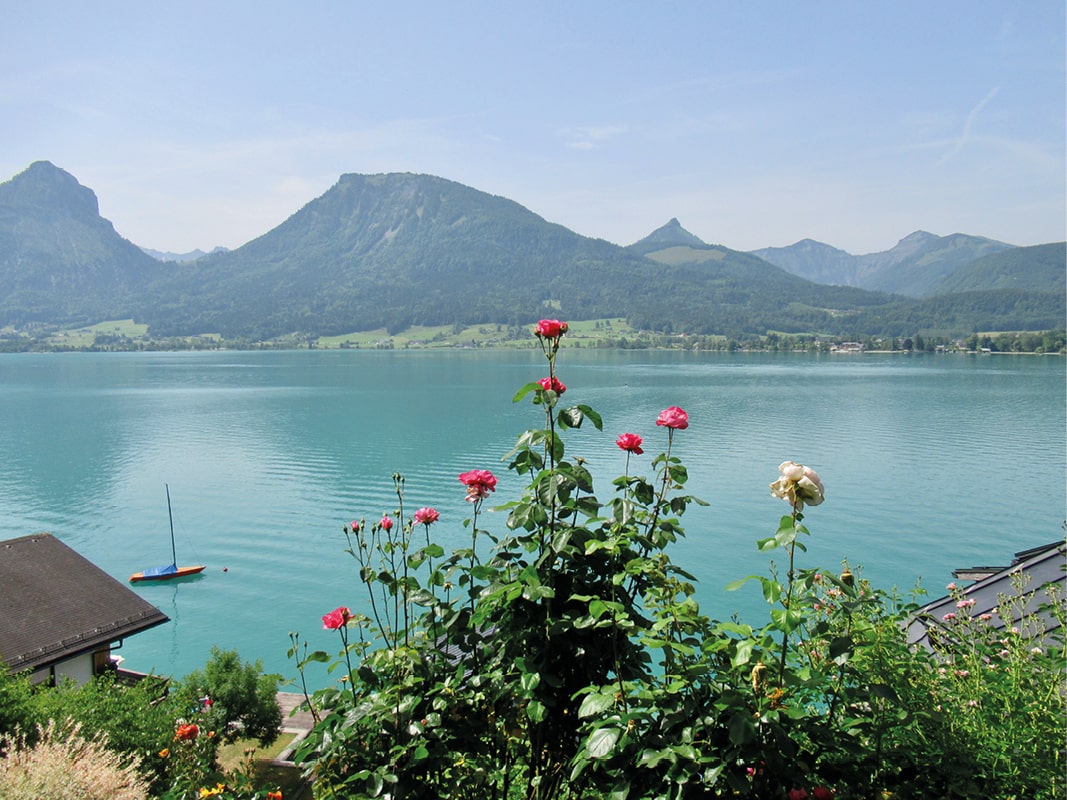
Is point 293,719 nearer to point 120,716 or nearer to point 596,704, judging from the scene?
point 120,716

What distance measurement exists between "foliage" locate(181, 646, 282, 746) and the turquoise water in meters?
7.39

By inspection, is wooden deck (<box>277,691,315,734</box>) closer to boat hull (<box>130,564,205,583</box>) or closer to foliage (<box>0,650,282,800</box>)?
foliage (<box>0,650,282,800</box>)

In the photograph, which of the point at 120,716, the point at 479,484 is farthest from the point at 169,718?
the point at 479,484

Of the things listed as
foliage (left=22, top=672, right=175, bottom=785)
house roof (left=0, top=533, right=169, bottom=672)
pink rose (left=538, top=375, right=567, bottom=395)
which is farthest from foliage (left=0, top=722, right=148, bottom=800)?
house roof (left=0, top=533, right=169, bottom=672)

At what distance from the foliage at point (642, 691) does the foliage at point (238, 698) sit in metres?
9.77

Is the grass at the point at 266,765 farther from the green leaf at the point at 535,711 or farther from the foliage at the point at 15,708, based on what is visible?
the green leaf at the point at 535,711

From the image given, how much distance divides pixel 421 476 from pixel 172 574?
14.8 m

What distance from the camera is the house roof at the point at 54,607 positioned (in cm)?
1159

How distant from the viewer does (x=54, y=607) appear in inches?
497

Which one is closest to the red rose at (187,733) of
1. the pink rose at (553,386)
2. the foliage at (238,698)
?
the pink rose at (553,386)

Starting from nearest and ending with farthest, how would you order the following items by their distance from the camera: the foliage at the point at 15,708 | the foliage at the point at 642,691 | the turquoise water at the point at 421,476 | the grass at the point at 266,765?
the foliage at the point at 642,691, the foliage at the point at 15,708, the grass at the point at 266,765, the turquoise water at the point at 421,476

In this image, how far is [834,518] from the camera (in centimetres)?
3023

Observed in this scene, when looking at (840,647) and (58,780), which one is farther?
(58,780)

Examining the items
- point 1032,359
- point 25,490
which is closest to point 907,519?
point 25,490
